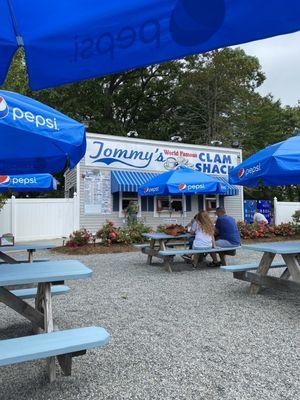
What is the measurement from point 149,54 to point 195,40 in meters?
0.23

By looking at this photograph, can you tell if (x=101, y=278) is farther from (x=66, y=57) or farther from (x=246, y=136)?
(x=246, y=136)

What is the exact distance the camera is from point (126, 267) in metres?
9.56

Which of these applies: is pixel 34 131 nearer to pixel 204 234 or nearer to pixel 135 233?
pixel 204 234

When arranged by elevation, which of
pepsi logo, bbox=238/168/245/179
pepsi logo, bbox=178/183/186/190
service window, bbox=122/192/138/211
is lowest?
service window, bbox=122/192/138/211

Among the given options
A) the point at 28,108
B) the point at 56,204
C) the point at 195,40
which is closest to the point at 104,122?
the point at 56,204

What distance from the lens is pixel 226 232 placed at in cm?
931

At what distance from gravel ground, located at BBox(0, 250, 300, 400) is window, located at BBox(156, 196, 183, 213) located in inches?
441

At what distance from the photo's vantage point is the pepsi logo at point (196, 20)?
166 cm

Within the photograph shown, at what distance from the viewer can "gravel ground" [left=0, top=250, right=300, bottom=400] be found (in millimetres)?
3104

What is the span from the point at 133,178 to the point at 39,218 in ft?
14.1

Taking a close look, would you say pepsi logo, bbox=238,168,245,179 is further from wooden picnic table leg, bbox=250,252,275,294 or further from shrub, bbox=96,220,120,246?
shrub, bbox=96,220,120,246

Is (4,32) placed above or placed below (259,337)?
above

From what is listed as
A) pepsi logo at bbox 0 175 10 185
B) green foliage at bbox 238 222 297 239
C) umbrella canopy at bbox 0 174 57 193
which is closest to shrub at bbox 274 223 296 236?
green foliage at bbox 238 222 297 239

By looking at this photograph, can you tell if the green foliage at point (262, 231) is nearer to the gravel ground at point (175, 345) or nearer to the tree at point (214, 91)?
the gravel ground at point (175, 345)
